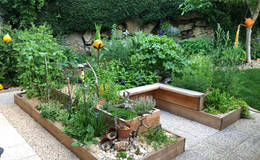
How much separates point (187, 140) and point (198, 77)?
114 cm

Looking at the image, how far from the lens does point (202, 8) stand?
7.95 meters

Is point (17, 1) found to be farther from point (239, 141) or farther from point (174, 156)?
point (239, 141)

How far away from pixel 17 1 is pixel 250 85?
6449 mm

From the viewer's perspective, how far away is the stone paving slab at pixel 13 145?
2512 mm

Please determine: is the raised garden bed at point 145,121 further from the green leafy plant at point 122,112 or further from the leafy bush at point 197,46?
the leafy bush at point 197,46

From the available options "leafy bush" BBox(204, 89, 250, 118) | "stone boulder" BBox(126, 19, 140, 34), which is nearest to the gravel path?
"leafy bush" BBox(204, 89, 250, 118)

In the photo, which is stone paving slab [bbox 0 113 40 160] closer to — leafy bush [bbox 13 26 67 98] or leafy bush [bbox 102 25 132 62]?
leafy bush [bbox 13 26 67 98]

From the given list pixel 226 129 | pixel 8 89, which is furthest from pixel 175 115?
pixel 8 89

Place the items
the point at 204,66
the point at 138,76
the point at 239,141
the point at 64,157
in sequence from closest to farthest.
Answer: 1. the point at 64,157
2. the point at 239,141
3. the point at 204,66
4. the point at 138,76

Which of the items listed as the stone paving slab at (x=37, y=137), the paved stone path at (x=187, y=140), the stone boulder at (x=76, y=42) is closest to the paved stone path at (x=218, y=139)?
the paved stone path at (x=187, y=140)

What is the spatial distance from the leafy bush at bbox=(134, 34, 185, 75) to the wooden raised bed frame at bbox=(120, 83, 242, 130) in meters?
0.56

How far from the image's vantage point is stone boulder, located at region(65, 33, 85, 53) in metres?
7.28

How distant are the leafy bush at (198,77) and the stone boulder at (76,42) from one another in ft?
14.6

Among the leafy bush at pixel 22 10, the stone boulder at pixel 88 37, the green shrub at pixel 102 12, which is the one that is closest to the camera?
the leafy bush at pixel 22 10
